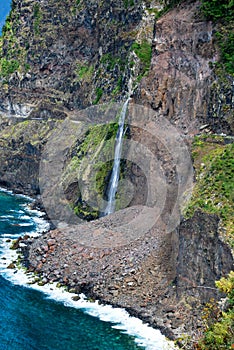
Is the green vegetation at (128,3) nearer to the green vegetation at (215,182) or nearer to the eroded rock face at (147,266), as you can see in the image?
the eroded rock face at (147,266)

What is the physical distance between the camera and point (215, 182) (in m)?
38.2

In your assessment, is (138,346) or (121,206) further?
(121,206)

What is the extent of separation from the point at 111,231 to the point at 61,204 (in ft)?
70.8

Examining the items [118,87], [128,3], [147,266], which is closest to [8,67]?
[128,3]

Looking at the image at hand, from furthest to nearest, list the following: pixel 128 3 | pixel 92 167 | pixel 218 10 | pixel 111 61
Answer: pixel 111 61 < pixel 128 3 < pixel 92 167 < pixel 218 10

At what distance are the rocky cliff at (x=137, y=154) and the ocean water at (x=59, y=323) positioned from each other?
1.53m

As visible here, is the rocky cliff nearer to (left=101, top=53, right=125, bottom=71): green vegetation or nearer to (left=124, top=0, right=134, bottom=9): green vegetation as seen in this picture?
(left=101, top=53, right=125, bottom=71): green vegetation

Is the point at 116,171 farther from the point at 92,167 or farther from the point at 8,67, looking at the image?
the point at 8,67

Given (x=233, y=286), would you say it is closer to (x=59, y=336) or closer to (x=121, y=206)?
(x=59, y=336)

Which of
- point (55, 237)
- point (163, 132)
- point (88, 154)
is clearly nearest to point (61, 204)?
point (88, 154)

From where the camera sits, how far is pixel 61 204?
68.0 meters

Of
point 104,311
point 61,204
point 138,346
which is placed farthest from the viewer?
point 61,204

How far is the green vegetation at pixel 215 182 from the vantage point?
35.1 metres

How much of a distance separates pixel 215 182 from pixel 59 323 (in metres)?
15.3
